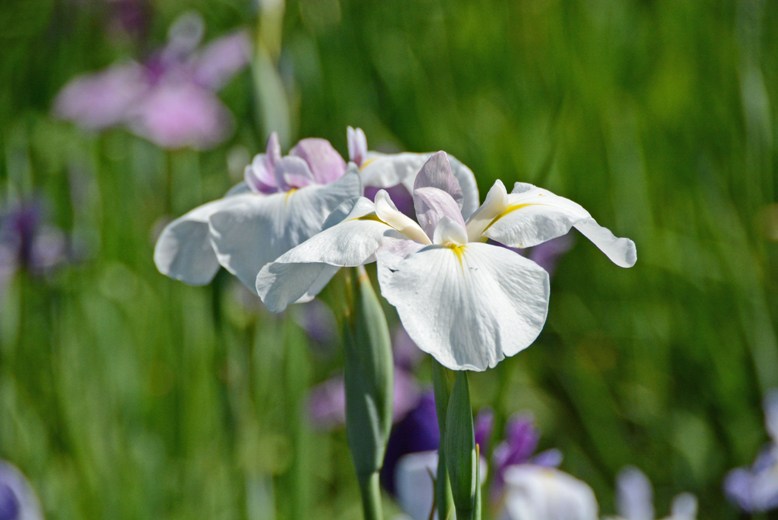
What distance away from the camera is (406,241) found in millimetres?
523

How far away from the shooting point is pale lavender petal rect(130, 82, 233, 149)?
1.50 metres

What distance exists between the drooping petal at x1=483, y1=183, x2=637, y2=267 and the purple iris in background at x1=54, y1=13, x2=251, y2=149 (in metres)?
0.99

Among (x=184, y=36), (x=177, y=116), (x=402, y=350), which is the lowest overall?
(x=402, y=350)

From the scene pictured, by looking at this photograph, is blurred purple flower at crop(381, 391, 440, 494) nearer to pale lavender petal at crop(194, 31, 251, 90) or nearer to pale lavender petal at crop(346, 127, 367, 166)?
pale lavender petal at crop(346, 127, 367, 166)

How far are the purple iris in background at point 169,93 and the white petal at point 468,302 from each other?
105 cm

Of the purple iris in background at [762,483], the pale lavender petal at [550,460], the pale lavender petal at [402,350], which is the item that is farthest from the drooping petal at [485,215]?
the pale lavender petal at [402,350]

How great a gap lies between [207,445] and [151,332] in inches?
11.3

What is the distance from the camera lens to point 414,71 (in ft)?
7.05

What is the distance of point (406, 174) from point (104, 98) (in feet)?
3.76

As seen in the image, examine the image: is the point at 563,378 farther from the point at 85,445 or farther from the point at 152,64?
the point at 152,64

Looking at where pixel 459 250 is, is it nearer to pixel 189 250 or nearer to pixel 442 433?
pixel 442 433

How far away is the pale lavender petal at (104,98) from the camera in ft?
5.25

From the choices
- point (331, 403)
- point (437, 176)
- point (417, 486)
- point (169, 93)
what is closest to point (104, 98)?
point (169, 93)

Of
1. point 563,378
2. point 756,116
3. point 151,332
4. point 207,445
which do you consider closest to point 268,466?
point 207,445
